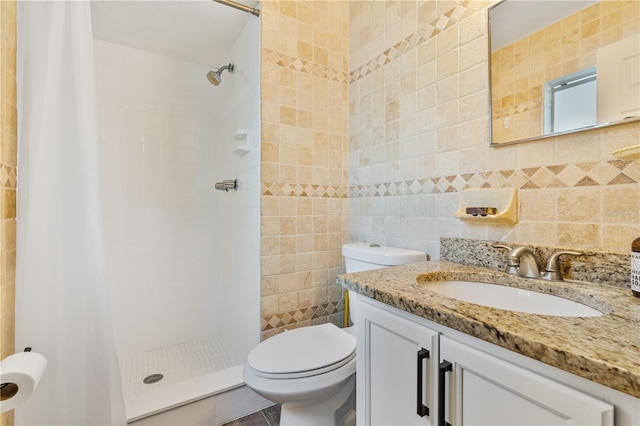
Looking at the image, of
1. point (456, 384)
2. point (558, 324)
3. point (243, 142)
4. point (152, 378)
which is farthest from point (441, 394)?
point (152, 378)

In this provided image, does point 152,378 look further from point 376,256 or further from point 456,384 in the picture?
point 456,384

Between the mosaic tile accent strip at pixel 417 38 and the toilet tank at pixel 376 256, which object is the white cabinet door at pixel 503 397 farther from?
the mosaic tile accent strip at pixel 417 38

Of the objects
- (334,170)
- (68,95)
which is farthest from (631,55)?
(68,95)

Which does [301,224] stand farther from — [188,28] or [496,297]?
[188,28]

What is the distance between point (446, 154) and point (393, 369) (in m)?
0.90

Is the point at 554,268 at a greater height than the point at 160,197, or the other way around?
the point at 160,197

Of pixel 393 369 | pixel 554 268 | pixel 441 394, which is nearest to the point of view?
pixel 441 394

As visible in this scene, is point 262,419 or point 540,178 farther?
point 262,419

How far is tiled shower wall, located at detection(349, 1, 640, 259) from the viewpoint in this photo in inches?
33.6

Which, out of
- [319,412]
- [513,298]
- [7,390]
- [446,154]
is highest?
[446,154]

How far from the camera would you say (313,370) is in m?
1.09

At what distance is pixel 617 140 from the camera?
2.67ft

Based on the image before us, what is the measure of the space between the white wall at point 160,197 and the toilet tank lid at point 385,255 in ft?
3.19

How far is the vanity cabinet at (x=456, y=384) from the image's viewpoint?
0.45 m
